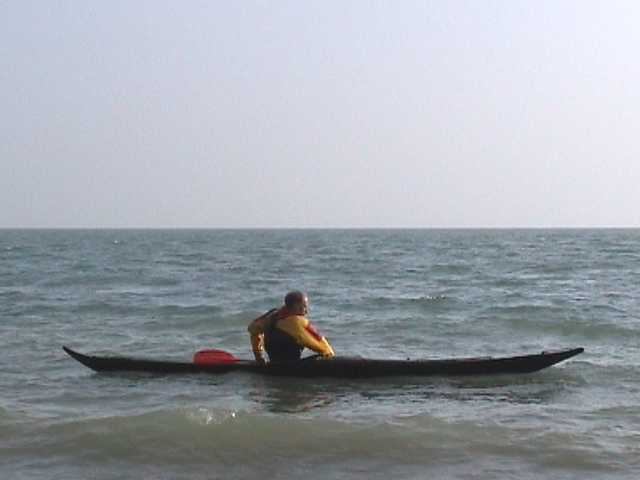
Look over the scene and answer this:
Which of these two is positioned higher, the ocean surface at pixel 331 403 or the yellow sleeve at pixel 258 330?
the yellow sleeve at pixel 258 330

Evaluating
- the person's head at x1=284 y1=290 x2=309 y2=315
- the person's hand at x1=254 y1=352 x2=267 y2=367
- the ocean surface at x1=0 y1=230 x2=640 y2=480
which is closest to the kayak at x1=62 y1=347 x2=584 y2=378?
the person's hand at x1=254 y1=352 x2=267 y2=367

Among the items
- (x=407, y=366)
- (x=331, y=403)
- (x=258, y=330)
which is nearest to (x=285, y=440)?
(x=331, y=403)

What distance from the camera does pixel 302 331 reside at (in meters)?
11.7

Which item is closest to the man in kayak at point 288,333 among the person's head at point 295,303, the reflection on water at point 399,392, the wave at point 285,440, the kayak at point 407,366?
the person's head at point 295,303

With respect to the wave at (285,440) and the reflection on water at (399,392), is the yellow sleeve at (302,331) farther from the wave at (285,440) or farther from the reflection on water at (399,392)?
the wave at (285,440)

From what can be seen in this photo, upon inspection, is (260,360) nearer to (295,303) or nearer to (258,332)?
(258,332)

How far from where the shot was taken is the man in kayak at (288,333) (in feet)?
38.2

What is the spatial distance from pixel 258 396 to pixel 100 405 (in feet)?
5.89

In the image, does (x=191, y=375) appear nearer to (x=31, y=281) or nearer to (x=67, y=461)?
(x=67, y=461)

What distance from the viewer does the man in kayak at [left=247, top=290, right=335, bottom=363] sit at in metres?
11.7

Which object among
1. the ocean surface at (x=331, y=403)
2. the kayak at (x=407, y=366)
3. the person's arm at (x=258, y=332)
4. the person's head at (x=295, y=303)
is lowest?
the ocean surface at (x=331, y=403)

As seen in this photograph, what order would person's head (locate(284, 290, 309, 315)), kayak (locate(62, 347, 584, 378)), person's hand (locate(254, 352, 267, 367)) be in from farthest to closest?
person's hand (locate(254, 352, 267, 367)) → kayak (locate(62, 347, 584, 378)) → person's head (locate(284, 290, 309, 315))

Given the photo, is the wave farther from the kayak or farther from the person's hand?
the person's hand

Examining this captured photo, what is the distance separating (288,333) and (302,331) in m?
0.20
